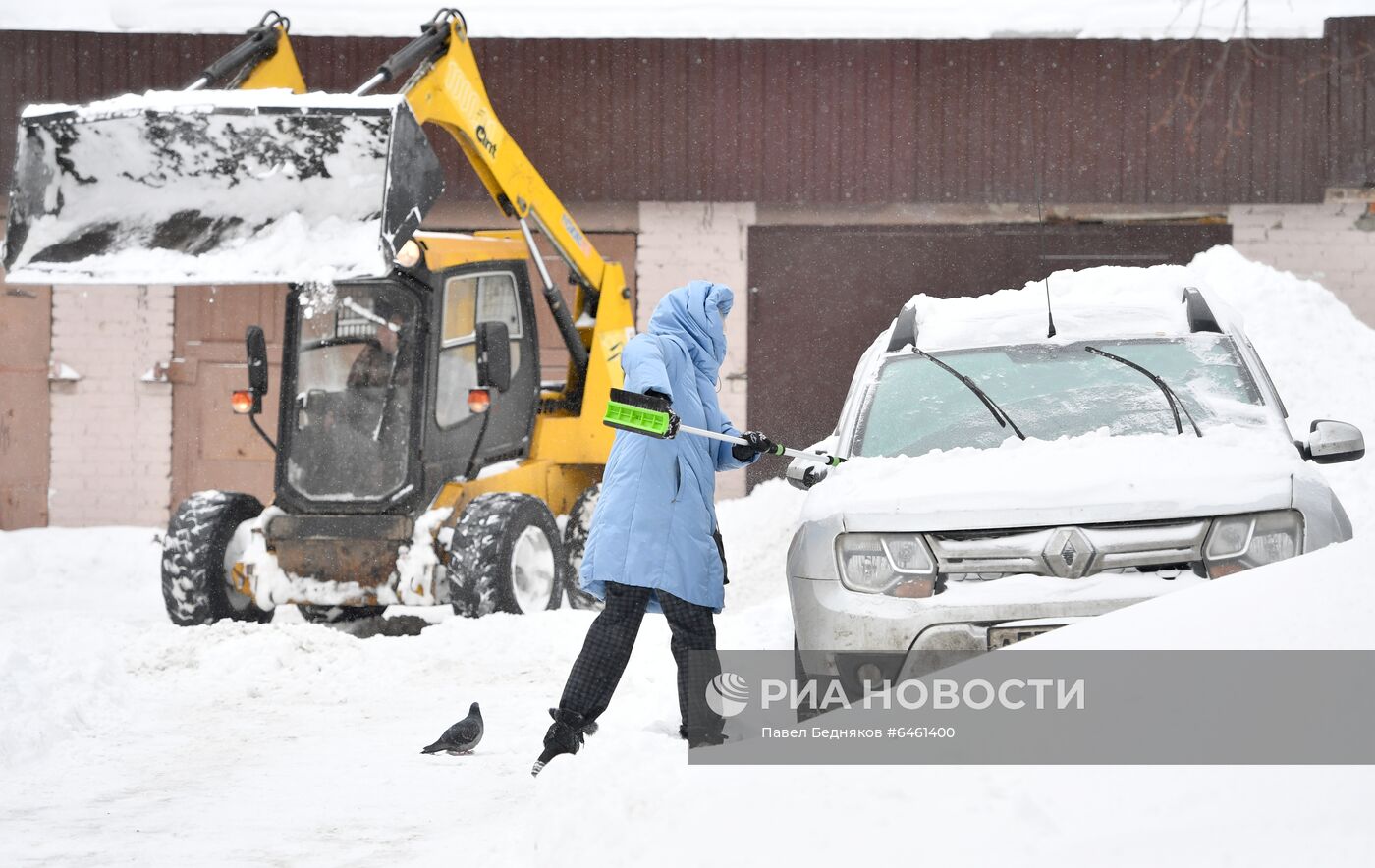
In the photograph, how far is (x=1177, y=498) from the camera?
4551 millimetres

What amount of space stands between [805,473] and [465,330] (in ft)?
13.2

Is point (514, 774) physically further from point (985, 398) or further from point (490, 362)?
point (490, 362)

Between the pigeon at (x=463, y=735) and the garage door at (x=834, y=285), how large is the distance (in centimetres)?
871

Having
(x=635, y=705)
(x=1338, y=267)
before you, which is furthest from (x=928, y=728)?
(x=1338, y=267)

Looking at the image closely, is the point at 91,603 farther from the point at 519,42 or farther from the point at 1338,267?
Answer: the point at 1338,267

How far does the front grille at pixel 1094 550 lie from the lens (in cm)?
454

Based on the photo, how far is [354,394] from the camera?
8.69 metres

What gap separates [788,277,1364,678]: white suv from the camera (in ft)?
14.9

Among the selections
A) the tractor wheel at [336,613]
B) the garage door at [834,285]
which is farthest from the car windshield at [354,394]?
the garage door at [834,285]

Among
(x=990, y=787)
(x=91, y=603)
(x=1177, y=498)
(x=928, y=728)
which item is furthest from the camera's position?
(x=91, y=603)

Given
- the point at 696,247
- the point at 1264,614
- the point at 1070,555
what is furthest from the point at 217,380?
the point at 1264,614

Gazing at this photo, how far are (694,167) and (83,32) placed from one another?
6029mm

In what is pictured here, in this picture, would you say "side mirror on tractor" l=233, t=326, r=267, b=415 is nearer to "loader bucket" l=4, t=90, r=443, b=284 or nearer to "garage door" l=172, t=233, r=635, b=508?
"loader bucket" l=4, t=90, r=443, b=284

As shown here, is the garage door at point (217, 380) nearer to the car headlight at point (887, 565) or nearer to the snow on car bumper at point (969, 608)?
the car headlight at point (887, 565)
